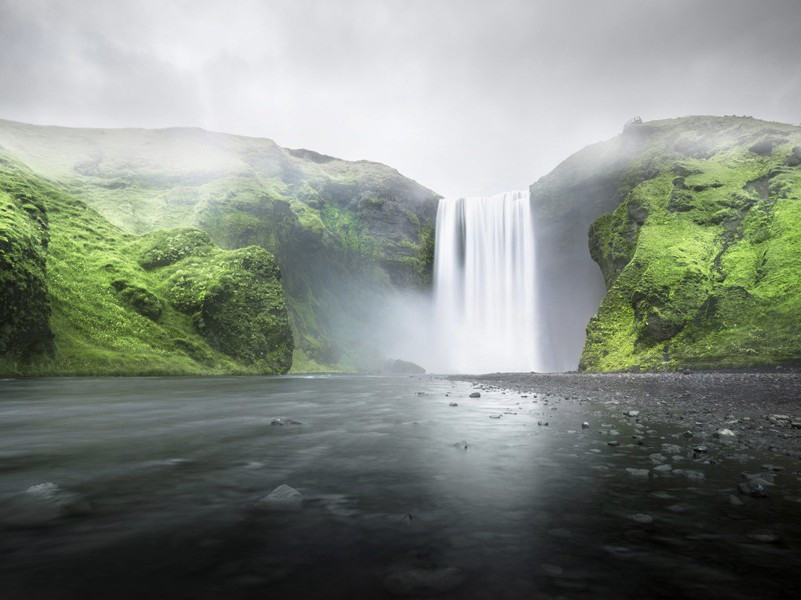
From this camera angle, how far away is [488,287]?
9538cm

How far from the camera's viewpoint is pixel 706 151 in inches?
2815

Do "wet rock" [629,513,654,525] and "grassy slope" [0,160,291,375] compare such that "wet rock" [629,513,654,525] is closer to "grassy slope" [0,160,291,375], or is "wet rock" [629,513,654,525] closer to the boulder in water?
"grassy slope" [0,160,291,375]

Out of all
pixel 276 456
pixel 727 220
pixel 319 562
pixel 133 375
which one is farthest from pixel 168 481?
pixel 727 220

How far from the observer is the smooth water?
133 inches

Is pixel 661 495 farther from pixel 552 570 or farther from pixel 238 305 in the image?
pixel 238 305

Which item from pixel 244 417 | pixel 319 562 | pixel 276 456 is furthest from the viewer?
pixel 244 417

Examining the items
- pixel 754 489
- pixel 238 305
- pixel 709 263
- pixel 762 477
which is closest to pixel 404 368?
pixel 238 305

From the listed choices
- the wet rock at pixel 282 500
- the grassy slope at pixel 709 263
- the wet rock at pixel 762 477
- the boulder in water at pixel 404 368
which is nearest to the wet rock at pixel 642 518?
the wet rock at pixel 762 477

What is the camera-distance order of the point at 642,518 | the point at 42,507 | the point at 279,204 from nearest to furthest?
1. the point at 642,518
2. the point at 42,507
3. the point at 279,204

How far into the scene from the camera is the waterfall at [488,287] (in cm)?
9206

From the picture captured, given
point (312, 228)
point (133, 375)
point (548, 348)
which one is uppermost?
point (312, 228)

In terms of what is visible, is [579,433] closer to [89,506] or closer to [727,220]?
[89,506]

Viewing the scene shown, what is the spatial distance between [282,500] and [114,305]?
57213 mm

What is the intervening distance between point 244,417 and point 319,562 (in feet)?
38.5
